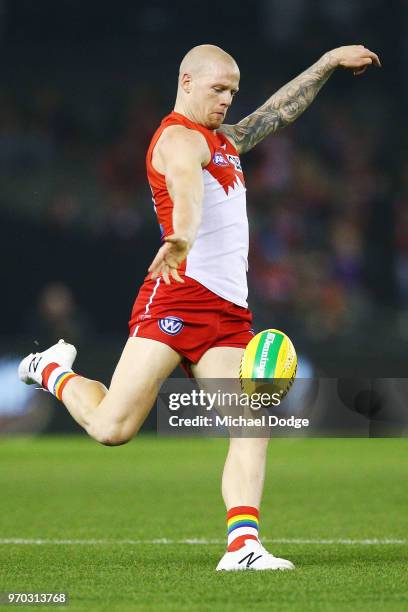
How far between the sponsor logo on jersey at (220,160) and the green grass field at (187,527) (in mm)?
1876

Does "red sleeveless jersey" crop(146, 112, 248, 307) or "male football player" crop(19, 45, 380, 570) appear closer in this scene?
"male football player" crop(19, 45, 380, 570)

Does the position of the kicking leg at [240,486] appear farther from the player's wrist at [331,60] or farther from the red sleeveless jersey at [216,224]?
the player's wrist at [331,60]

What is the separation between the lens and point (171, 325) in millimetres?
5988

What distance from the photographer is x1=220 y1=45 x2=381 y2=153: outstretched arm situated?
266 inches

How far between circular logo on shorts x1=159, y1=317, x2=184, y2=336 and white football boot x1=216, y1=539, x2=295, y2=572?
102cm

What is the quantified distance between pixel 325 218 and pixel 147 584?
1522cm

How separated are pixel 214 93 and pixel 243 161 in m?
13.9

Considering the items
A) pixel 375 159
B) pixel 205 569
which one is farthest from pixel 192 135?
pixel 375 159

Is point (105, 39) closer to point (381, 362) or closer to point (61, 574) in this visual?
point (381, 362)

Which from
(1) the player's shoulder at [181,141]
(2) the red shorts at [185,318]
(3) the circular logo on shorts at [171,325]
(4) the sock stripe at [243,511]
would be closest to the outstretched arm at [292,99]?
(1) the player's shoulder at [181,141]

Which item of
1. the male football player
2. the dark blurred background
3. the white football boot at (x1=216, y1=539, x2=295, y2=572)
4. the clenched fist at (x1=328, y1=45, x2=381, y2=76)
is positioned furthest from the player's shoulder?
the dark blurred background

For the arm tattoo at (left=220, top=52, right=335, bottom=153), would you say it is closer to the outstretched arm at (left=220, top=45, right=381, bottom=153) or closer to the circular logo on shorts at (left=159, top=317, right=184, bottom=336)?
the outstretched arm at (left=220, top=45, right=381, bottom=153)

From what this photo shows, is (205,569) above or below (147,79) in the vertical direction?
below

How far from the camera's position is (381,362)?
15719mm
